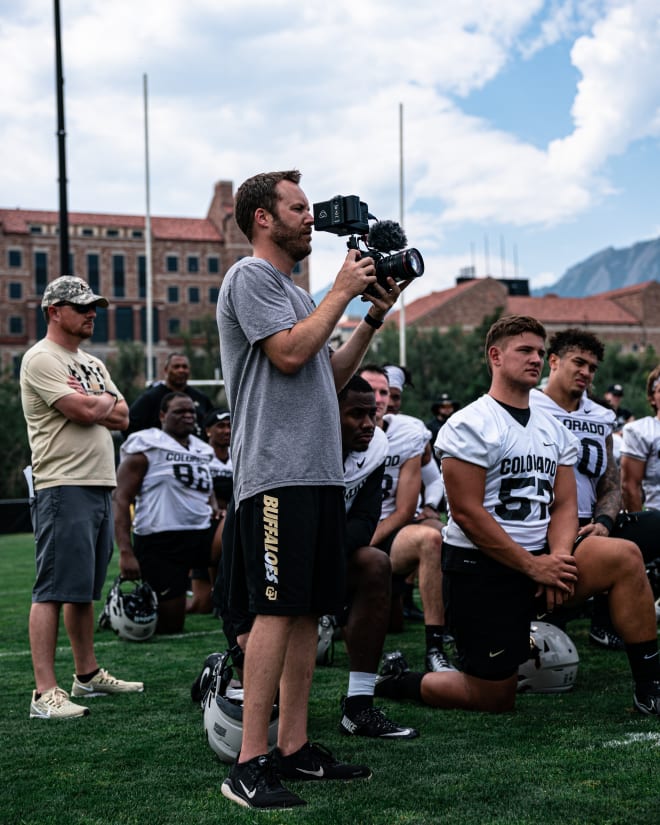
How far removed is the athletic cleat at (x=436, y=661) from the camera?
16.4ft

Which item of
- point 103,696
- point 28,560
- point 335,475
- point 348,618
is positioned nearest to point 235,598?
point 335,475

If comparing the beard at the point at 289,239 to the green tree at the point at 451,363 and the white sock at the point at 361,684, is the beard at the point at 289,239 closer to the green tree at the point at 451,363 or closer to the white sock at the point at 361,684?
the white sock at the point at 361,684

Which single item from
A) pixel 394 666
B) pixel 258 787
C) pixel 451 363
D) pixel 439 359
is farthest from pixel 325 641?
pixel 439 359

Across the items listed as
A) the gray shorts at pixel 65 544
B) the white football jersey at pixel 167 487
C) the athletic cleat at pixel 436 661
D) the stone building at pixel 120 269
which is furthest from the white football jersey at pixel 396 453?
the stone building at pixel 120 269

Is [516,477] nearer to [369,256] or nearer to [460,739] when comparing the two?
[460,739]

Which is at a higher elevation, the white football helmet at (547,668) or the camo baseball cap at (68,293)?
the camo baseball cap at (68,293)

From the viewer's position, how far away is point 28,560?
14172 mm

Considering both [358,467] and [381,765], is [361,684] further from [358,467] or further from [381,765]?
[358,467]

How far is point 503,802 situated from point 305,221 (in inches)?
76.9

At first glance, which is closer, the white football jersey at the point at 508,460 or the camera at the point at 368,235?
the camera at the point at 368,235

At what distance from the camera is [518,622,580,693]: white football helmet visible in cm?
463

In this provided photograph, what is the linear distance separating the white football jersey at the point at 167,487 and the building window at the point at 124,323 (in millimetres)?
58655

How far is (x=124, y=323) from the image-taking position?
64.8m

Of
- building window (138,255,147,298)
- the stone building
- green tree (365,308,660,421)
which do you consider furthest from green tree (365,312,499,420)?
building window (138,255,147,298)
